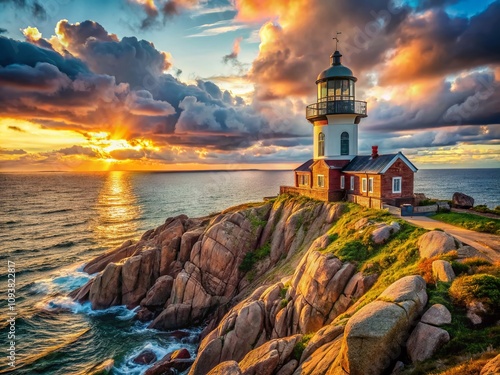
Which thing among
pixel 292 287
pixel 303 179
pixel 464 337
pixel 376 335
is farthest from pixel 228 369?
pixel 303 179

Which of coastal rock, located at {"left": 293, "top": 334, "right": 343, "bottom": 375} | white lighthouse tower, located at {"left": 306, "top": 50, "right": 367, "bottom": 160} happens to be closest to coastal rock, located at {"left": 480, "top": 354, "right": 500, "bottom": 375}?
coastal rock, located at {"left": 293, "top": 334, "right": 343, "bottom": 375}

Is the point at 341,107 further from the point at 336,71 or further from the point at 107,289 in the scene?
the point at 107,289

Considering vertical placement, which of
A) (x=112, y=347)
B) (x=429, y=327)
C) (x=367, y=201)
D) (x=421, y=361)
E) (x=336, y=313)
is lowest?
(x=112, y=347)

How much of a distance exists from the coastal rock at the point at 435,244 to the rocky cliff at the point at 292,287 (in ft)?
0.19

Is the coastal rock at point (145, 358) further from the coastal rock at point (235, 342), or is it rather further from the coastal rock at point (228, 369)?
the coastal rock at point (228, 369)

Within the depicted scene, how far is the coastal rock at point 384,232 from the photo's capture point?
19.7 m

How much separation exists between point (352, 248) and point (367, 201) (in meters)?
11.0

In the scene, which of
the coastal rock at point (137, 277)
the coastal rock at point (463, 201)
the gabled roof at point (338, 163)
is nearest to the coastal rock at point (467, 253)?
the coastal rock at point (463, 201)

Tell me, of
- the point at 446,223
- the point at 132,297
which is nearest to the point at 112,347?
the point at 132,297

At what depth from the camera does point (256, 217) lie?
3716 cm

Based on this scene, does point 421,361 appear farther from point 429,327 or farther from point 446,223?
point 446,223

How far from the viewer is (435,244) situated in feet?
51.7

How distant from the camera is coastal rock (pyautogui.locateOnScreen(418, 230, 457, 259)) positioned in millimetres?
15120

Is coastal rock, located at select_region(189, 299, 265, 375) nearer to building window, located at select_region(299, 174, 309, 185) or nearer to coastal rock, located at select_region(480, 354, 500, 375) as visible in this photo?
coastal rock, located at select_region(480, 354, 500, 375)
